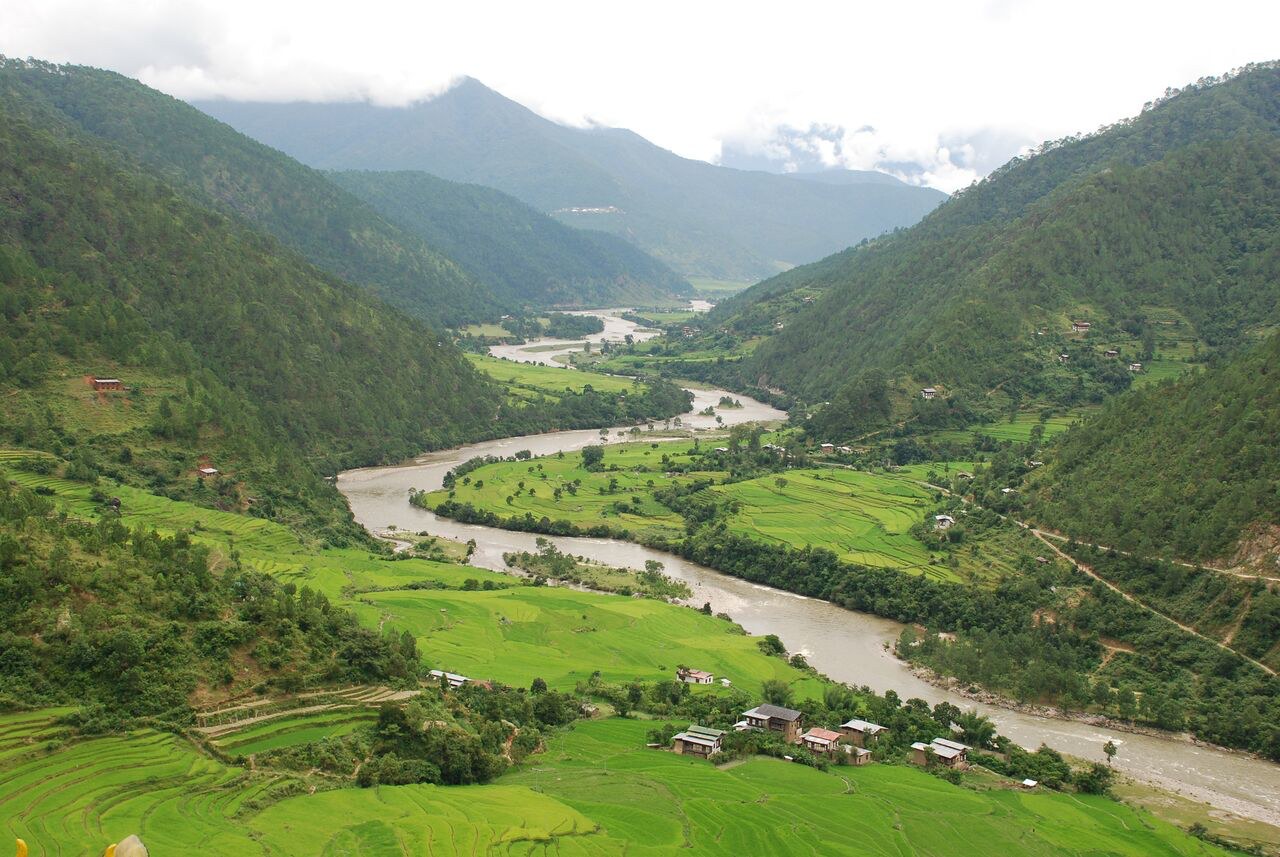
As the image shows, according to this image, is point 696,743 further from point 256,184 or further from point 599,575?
point 256,184

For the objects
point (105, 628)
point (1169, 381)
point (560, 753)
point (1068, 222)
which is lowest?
point (560, 753)

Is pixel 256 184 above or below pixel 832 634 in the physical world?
above

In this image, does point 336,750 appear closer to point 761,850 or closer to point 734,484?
point 761,850

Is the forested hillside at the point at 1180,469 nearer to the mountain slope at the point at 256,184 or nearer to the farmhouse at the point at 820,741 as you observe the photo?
the farmhouse at the point at 820,741

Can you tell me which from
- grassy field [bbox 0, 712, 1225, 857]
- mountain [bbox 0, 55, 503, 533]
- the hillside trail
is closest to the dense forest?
grassy field [bbox 0, 712, 1225, 857]

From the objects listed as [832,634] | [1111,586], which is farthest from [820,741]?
[1111,586]

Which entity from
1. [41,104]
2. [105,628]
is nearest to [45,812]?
→ [105,628]

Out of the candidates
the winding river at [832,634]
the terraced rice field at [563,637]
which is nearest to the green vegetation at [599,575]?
the winding river at [832,634]
